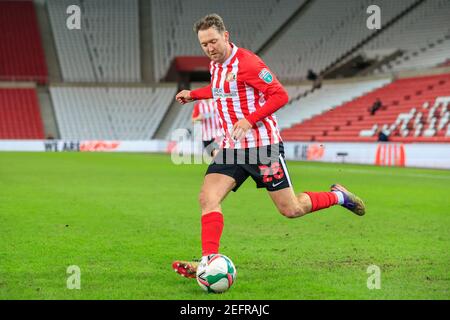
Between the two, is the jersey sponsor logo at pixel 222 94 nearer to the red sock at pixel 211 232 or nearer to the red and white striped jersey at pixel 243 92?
the red and white striped jersey at pixel 243 92

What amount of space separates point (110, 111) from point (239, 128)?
151ft

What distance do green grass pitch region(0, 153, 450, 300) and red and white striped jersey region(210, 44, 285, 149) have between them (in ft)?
4.16

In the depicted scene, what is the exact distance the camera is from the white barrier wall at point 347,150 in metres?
24.9

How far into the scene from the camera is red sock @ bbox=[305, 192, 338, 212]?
22.3 ft

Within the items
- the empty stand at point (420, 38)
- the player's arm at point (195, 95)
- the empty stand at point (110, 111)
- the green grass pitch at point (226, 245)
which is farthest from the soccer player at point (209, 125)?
the empty stand at point (110, 111)

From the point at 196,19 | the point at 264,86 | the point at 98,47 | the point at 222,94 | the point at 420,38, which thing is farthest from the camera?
the point at 98,47

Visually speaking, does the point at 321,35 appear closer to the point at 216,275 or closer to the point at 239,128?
the point at 239,128

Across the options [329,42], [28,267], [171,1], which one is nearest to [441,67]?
[329,42]

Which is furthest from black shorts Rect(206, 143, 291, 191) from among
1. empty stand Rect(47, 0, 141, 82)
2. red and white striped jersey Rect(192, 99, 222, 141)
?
empty stand Rect(47, 0, 141, 82)

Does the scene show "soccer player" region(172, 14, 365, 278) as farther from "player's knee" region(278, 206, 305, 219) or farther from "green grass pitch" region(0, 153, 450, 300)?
"green grass pitch" region(0, 153, 450, 300)

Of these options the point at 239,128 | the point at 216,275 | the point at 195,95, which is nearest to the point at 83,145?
the point at 195,95

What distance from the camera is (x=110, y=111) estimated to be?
50750 millimetres

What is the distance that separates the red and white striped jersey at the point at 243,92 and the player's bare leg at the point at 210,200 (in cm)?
39
